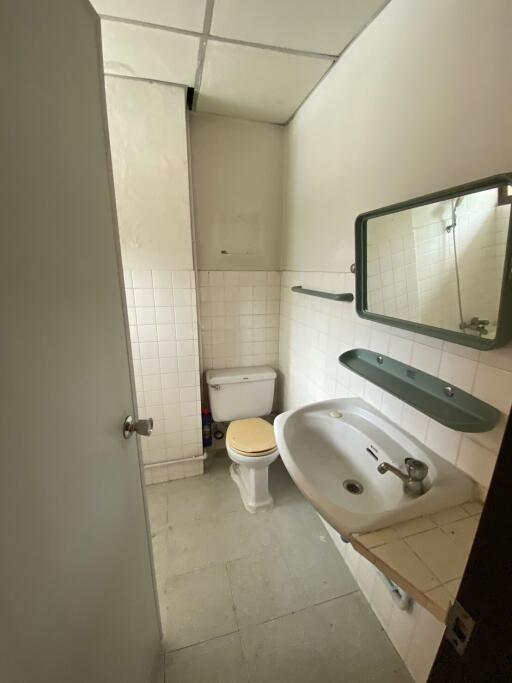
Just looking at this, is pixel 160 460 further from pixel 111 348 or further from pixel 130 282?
pixel 111 348

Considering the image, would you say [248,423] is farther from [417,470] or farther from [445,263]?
[445,263]

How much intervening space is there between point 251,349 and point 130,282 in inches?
37.1

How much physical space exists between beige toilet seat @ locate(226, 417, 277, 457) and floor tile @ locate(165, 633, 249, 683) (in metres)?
0.75

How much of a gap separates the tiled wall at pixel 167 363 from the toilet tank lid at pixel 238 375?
0.13 m

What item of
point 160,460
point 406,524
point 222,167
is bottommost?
point 160,460

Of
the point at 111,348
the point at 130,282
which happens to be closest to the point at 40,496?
the point at 111,348

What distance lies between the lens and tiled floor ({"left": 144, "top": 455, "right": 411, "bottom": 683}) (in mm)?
1018

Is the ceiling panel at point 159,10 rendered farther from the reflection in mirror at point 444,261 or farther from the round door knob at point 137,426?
the round door knob at point 137,426

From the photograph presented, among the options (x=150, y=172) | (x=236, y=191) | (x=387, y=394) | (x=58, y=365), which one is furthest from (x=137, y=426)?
(x=236, y=191)

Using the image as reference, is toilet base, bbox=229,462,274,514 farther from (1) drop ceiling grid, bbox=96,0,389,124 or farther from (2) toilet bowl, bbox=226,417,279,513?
(1) drop ceiling grid, bbox=96,0,389,124

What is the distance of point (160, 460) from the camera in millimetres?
1889

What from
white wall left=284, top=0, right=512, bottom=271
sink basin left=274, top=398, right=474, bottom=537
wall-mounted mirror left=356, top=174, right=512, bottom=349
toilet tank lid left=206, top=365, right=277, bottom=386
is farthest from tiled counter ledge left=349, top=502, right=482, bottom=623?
toilet tank lid left=206, top=365, right=277, bottom=386

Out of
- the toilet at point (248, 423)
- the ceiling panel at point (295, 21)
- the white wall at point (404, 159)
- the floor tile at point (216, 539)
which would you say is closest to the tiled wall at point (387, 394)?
the white wall at point (404, 159)

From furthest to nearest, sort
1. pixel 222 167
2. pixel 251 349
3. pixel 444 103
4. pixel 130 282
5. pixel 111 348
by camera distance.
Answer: pixel 251 349, pixel 222 167, pixel 130 282, pixel 444 103, pixel 111 348
